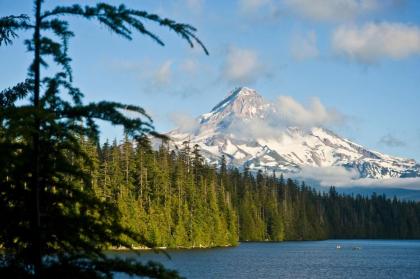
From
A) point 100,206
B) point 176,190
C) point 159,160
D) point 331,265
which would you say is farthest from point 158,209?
point 100,206

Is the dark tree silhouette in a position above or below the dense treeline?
below

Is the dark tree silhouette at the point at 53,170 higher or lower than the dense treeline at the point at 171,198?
lower

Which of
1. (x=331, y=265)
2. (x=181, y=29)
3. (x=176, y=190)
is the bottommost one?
(x=331, y=265)

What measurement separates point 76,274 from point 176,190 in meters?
102

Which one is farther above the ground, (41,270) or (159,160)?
(159,160)

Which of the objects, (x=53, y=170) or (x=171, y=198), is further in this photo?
(x=171, y=198)

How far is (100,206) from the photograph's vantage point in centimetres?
856

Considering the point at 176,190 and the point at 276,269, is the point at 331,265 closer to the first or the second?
the point at 276,269

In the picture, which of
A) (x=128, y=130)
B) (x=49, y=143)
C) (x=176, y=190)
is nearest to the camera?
(x=128, y=130)

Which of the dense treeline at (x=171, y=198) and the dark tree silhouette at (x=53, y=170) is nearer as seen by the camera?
the dark tree silhouette at (x=53, y=170)

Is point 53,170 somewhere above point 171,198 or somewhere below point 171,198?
below

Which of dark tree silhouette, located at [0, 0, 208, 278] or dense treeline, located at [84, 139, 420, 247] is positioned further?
dense treeline, located at [84, 139, 420, 247]

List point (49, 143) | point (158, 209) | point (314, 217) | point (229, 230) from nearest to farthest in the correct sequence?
point (49, 143), point (158, 209), point (229, 230), point (314, 217)

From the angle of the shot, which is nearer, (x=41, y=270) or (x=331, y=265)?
(x=41, y=270)
